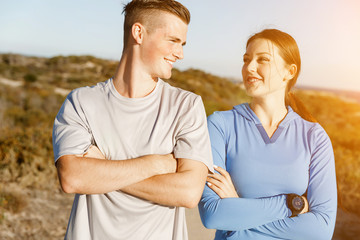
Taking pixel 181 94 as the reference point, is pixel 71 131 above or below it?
below

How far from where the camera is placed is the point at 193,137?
1.80 m

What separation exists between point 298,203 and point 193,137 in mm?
706

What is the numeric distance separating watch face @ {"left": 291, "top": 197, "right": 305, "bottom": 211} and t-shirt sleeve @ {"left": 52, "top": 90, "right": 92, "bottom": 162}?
111 centimetres

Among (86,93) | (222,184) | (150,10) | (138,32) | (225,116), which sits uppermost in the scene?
(150,10)

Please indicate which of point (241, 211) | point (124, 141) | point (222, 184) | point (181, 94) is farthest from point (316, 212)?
point (124, 141)

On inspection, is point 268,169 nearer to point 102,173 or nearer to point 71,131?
point 102,173

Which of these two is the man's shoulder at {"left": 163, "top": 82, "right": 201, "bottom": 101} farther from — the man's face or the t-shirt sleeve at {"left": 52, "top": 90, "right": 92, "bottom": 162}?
the t-shirt sleeve at {"left": 52, "top": 90, "right": 92, "bottom": 162}

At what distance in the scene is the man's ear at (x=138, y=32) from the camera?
1847 mm

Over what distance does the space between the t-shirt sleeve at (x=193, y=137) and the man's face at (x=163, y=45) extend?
22 centimetres

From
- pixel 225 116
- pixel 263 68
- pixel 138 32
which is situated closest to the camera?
pixel 138 32

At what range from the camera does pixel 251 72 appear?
82.4 inches

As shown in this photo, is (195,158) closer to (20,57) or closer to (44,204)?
(44,204)

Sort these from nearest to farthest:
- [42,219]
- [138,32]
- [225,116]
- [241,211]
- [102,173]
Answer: [102,173] < [138,32] < [241,211] < [225,116] < [42,219]

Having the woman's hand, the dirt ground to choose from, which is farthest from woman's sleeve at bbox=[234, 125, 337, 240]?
the dirt ground
